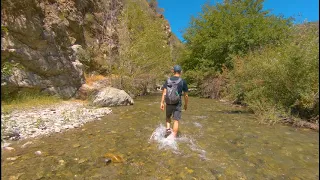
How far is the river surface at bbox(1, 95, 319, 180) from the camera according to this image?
531 centimetres

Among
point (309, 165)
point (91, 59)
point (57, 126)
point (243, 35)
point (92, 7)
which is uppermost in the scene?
point (92, 7)

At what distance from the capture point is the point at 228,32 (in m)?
25.0

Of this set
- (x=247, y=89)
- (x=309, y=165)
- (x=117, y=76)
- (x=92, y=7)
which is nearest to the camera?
(x=309, y=165)

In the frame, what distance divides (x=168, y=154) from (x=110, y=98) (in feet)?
30.8

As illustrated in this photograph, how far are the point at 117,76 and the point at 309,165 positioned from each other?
16.5 metres

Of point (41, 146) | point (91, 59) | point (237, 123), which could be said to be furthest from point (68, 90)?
point (237, 123)

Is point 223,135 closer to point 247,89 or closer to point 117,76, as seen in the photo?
point 247,89

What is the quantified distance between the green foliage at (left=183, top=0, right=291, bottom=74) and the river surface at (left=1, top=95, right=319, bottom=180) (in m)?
15.2

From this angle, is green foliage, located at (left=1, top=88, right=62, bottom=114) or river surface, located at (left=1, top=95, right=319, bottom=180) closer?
river surface, located at (left=1, top=95, right=319, bottom=180)

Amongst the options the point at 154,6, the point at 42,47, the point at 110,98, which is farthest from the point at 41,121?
the point at 154,6

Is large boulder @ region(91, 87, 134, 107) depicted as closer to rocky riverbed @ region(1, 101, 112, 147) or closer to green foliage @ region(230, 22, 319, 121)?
rocky riverbed @ region(1, 101, 112, 147)

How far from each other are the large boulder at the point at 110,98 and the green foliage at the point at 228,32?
11.6 m

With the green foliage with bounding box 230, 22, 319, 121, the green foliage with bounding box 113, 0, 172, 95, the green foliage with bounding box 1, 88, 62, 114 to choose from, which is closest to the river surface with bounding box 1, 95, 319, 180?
the green foliage with bounding box 230, 22, 319, 121

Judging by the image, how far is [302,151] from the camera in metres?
7.13
